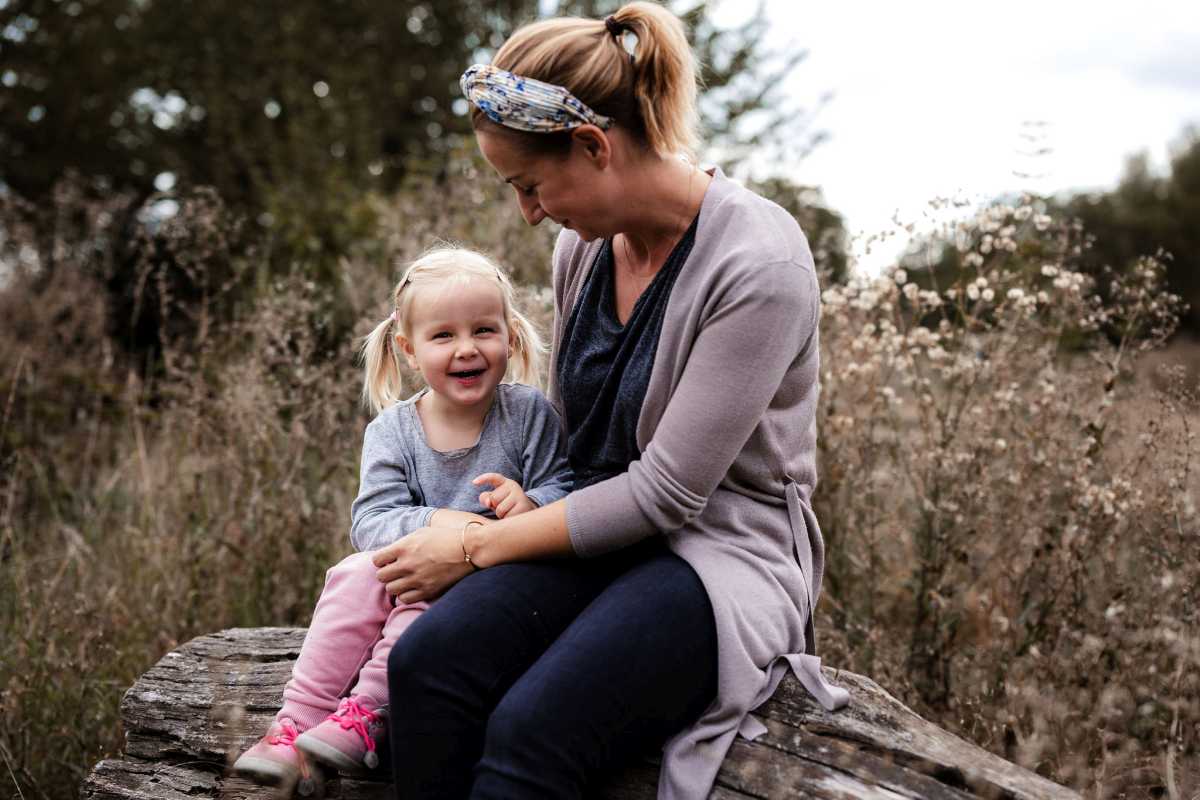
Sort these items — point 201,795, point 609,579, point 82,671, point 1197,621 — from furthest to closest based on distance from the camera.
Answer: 1. point 82,671
2. point 1197,621
3. point 201,795
4. point 609,579

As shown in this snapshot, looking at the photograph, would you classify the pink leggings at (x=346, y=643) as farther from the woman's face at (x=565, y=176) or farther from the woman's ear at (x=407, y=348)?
the woman's face at (x=565, y=176)

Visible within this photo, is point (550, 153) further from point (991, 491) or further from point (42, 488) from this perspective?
point (42, 488)

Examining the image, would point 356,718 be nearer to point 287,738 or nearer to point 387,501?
point 287,738

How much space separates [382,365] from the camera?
269cm

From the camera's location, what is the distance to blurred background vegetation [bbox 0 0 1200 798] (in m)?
3.39

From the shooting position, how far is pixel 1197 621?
108 inches

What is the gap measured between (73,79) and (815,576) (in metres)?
10.8

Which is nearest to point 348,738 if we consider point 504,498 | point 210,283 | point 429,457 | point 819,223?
point 504,498

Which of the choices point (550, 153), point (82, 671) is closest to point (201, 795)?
point (82, 671)

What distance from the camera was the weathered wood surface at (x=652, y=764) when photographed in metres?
1.90

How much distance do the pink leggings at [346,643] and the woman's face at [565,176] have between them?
83 centimetres

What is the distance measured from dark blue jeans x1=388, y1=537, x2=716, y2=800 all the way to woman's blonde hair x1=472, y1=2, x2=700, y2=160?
0.84 meters

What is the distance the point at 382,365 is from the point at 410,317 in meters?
0.28

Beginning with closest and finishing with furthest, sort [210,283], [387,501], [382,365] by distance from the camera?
[387,501]
[382,365]
[210,283]
